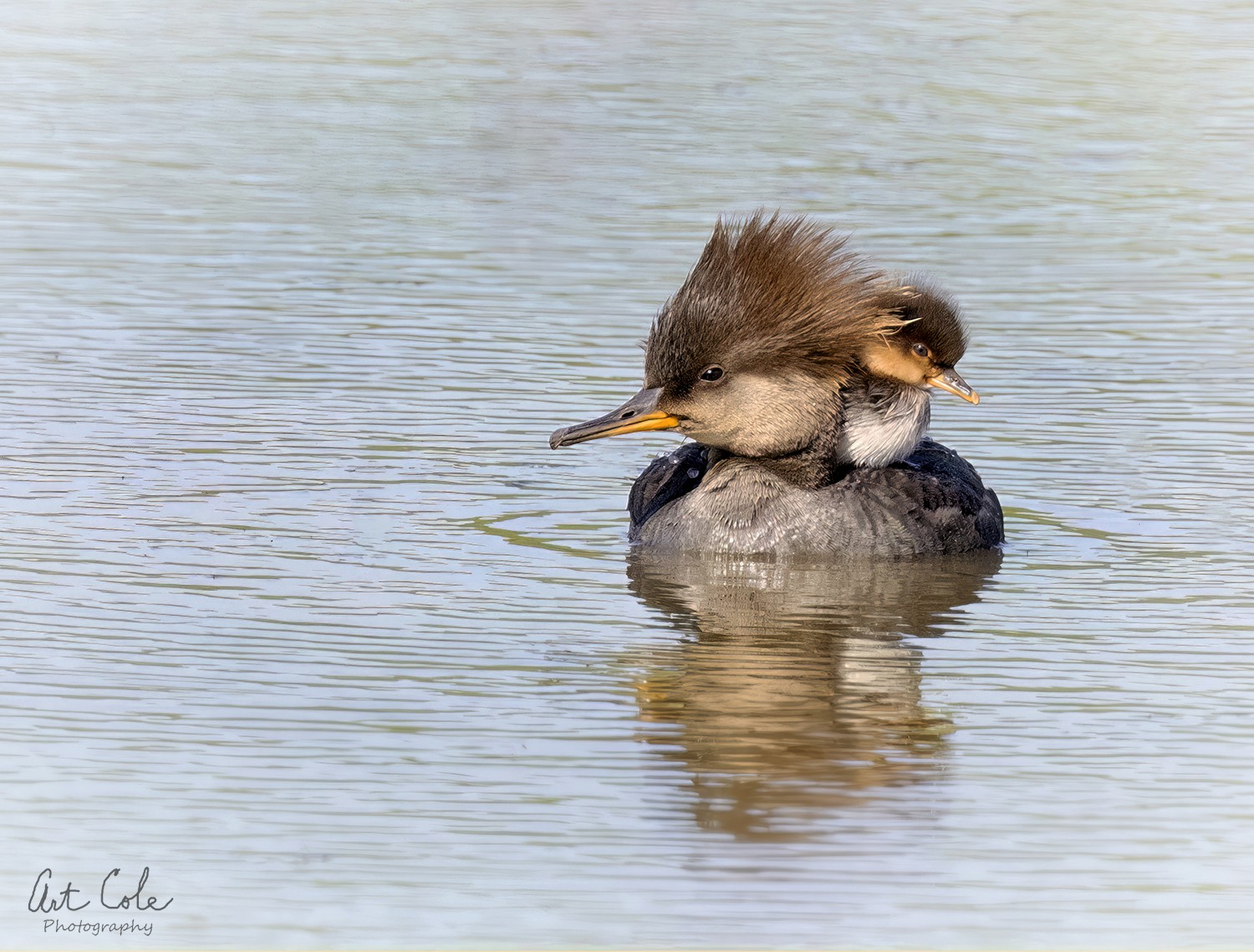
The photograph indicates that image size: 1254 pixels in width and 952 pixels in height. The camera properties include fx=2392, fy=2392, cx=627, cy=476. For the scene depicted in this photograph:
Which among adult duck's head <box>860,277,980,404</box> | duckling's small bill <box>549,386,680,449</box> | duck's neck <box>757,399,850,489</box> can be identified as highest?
adult duck's head <box>860,277,980,404</box>

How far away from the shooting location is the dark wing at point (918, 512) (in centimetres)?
1041

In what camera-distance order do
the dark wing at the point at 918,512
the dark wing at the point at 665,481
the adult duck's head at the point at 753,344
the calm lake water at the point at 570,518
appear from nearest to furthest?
the calm lake water at the point at 570,518, the adult duck's head at the point at 753,344, the dark wing at the point at 918,512, the dark wing at the point at 665,481

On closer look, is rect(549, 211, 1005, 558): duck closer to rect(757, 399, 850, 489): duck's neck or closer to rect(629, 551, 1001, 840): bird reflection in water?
rect(757, 399, 850, 489): duck's neck

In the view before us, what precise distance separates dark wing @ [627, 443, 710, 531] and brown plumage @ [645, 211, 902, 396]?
2.12 feet

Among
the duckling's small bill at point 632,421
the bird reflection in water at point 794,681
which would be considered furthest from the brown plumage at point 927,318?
the duckling's small bill at point 632,421

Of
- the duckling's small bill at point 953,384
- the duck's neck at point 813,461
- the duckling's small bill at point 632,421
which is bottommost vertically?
the duck's neck at point 813,461

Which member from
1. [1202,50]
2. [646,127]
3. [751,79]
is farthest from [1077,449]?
[1202,50]

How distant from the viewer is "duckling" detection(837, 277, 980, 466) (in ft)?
34.3

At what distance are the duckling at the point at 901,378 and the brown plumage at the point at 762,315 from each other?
12 centimetres

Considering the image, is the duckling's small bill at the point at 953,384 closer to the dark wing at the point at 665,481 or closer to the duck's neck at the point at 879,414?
the duck's neck at the point at 879,414

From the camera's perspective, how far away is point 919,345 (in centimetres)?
1049

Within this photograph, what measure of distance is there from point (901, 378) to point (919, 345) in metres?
0.16

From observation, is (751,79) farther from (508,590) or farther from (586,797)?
(586,797)

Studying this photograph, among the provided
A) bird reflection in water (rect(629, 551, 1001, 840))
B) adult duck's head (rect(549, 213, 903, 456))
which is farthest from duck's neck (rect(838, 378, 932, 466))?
bird reflection in water (rect(629, 551, 1001, 840))
